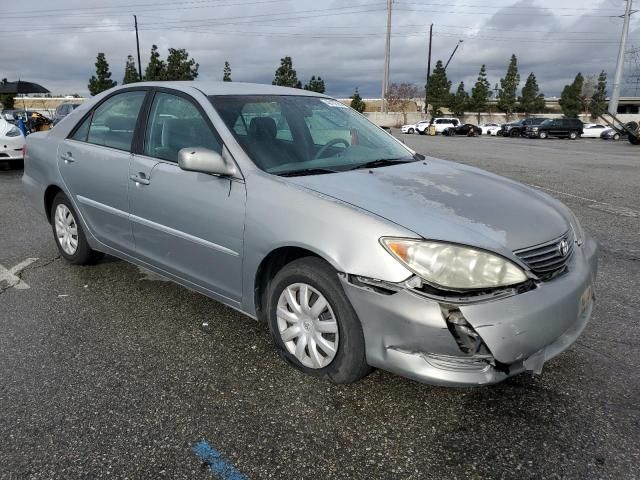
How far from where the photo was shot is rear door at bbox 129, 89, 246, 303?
3074 mm

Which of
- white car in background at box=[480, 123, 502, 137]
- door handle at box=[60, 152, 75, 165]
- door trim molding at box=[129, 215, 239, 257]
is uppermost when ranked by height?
door handle at box=[60, 152, 75, 165]

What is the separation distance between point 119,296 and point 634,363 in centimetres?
A: 343

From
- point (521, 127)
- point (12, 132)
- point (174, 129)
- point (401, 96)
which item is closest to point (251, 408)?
point (174, 129)

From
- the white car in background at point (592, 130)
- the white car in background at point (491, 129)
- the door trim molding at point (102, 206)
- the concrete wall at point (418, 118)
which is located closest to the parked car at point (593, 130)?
the white car in background at point (592, 130)

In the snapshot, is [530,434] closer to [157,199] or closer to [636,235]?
[157,199]

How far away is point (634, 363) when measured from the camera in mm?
3055

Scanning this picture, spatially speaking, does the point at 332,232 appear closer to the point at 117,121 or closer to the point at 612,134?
the point at 117,121

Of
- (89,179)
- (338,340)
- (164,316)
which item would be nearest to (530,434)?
(338,340)

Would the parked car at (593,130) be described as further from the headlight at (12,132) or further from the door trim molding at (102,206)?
the door trim molding at (102,206)

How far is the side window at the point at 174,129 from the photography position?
3.39m

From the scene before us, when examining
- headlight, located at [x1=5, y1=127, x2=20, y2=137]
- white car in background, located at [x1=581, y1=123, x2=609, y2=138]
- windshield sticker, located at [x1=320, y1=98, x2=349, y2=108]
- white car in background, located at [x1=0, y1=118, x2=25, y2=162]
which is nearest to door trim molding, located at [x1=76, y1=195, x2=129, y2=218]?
windshield sticker, located at [x1=320, y1=98, x2=349, y2=108]

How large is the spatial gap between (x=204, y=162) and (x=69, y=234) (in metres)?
2.27

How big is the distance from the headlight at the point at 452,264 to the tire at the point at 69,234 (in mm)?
3083

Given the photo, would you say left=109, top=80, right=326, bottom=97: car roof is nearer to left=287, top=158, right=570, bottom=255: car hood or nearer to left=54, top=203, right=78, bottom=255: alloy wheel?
left=287, top=158, right=570, bottom=255: car hood
